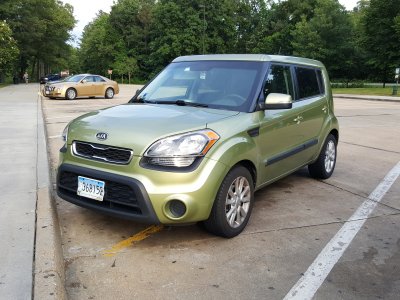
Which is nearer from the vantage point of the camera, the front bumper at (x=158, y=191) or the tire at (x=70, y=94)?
the front bumper at (x=158, y=191)

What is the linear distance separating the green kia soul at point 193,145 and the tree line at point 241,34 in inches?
1571

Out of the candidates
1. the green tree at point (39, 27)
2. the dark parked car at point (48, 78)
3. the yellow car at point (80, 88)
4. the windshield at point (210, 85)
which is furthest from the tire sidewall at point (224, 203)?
the green tree at point (39, 27)

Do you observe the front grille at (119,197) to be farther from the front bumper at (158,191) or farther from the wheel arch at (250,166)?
the wheel arch at (250,166)

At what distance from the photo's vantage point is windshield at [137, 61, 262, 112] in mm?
4453

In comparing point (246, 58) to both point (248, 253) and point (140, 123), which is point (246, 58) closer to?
point (140, 123)

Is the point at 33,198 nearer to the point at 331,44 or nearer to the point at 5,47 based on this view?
the point at 5,47

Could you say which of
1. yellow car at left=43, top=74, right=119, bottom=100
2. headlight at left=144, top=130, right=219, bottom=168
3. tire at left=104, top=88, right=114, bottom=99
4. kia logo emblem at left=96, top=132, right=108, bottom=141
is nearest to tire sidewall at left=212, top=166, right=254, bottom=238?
headlight at left=144, top=130, right=219, bottom=168

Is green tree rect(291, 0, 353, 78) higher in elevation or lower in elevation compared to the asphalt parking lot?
higher

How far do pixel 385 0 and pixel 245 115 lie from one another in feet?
158

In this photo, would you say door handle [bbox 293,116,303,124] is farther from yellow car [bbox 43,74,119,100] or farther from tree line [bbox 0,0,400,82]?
tree line [bbox 0,0,400,82]

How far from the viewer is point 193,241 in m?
3.96

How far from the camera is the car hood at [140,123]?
12.0 ft

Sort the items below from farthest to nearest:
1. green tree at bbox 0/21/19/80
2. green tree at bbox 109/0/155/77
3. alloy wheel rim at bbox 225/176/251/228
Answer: green tree at bbox 109/0/155/77 → green tree at bbox 0/21/19/80 → alloy wheel rim at bbox 225/176/251/228

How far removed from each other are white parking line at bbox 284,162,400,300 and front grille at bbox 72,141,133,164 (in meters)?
1.70
